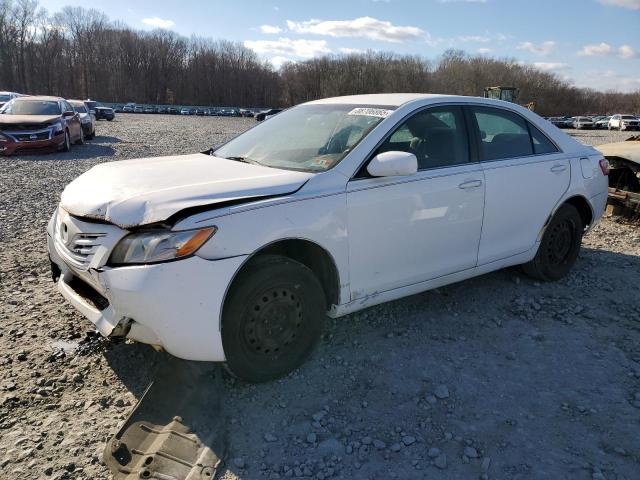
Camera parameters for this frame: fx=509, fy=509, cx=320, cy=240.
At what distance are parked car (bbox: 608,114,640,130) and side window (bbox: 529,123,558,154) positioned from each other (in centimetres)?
5051

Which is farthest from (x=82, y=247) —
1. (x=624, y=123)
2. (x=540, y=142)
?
(x=624, y=123)

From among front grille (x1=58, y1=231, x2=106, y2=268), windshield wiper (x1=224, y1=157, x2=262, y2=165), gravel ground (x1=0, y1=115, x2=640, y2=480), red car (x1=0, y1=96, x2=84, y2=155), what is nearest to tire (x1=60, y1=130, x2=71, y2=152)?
red car (x1=0, y1=96, x2=84, y2=155)

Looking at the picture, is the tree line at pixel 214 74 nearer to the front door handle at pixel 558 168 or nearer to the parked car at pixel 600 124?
the parked car at pixel 600 124

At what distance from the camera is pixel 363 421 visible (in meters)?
2.74

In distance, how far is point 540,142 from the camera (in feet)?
14.7

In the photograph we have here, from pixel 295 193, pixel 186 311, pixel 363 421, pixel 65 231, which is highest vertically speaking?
pixel 295 193

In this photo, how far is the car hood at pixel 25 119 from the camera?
1321cm

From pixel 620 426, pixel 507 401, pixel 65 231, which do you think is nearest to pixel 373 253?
pixel 507 401

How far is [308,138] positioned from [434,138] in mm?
925

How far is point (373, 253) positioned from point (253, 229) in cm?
89

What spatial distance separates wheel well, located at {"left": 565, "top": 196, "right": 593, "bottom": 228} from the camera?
15.5ft

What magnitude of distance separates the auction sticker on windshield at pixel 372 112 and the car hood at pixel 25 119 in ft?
41.2

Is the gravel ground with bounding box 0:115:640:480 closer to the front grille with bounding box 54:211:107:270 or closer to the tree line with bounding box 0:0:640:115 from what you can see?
the front grille with bounding box 54:211:107:270

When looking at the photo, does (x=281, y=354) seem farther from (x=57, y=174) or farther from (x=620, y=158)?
(x=57, y=174)
